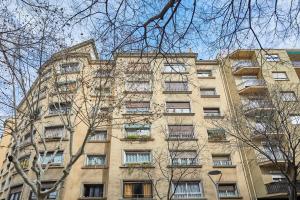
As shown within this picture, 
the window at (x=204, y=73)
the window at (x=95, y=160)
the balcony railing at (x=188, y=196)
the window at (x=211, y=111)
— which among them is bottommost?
the balcony railing at (x=188, y=196)

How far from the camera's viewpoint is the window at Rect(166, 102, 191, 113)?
2264 centimetres

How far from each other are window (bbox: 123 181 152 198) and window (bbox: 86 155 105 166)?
2583mm

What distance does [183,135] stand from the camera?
2100 centimetres

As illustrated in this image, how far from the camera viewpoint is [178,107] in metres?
22.8

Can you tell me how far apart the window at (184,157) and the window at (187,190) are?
139cm

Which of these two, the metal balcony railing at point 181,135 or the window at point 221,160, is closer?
the window at point 221,160

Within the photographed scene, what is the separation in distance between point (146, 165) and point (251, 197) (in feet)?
23.1

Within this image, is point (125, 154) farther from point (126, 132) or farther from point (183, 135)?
point (183, 135)

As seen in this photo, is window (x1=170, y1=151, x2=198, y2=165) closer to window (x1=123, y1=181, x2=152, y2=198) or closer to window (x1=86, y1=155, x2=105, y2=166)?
window (x1=123, y1=181, x2=152, y2=198)

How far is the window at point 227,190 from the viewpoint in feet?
61.0

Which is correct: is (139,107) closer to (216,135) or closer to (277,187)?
(216,135)

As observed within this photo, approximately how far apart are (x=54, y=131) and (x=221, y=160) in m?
12.4

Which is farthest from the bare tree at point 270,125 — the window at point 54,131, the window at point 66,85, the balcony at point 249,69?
the window at point 54,131

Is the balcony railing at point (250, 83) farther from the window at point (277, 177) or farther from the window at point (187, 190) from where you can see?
the window at point (187, 190)
